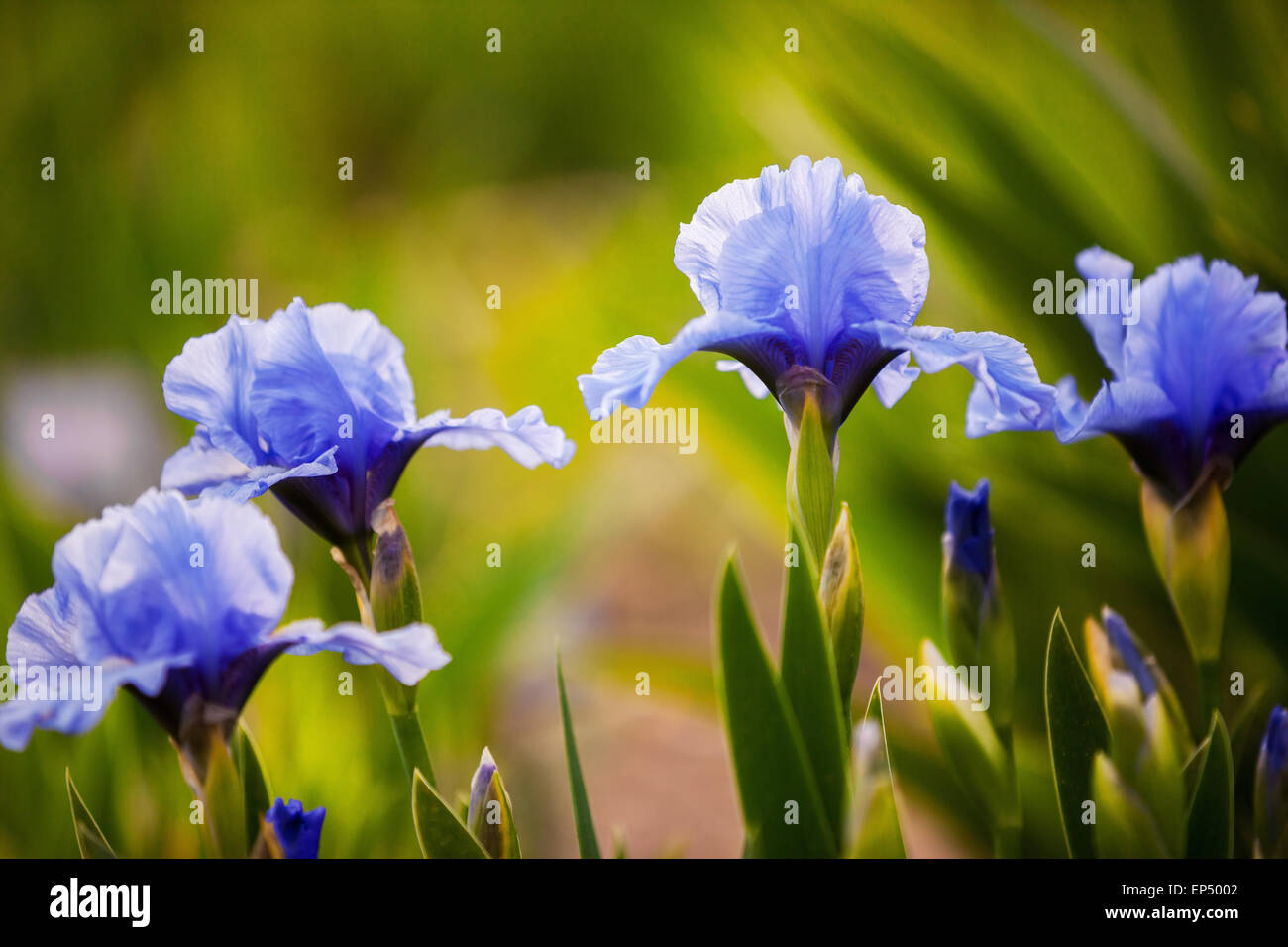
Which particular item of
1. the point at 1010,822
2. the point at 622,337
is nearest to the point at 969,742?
the point at 1010,822

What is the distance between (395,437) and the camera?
439 millimetres

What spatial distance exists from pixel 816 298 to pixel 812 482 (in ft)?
0.26

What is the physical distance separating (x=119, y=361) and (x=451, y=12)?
45.9 inches

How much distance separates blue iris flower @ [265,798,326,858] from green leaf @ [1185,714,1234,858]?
362 millimetres

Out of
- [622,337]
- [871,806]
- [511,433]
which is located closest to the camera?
[871,806]

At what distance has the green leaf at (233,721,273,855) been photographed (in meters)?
0.41

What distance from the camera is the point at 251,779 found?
1.37 feet

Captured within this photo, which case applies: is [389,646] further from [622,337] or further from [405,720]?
[622,337]

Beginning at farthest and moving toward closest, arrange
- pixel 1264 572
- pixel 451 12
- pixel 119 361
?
pixel 451 12 → pixel 119 361 → pixel 1264 572

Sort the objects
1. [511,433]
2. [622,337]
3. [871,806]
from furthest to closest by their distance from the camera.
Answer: [622,337] → [511,433] → [871,806]

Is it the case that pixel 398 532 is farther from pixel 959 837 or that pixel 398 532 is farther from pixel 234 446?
pixel 959 837

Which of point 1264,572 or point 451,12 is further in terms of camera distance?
point 451,12

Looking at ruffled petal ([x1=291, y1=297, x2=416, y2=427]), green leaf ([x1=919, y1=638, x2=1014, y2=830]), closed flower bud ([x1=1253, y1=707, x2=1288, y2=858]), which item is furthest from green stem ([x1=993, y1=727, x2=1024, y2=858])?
ruffled petal ([x1=291, y1=297, x2=416, y2=427])
